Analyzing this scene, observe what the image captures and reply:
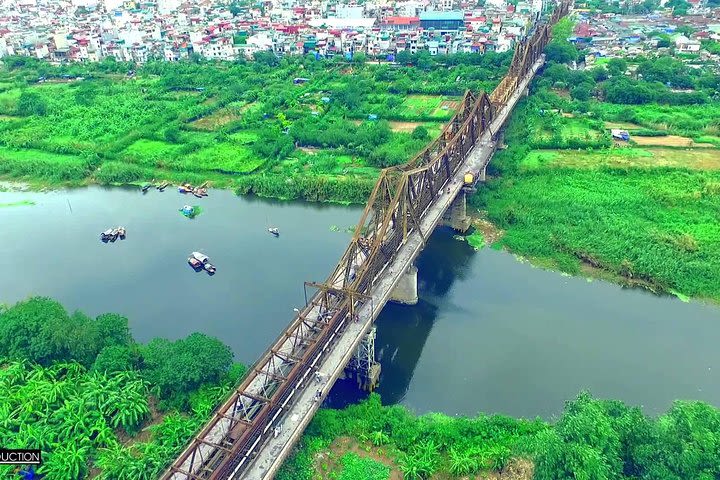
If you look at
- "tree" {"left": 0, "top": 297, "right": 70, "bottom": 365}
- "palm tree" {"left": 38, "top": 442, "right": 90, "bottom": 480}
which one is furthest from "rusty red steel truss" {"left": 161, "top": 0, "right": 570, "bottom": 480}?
"tree" {"left": 0, "top": 297, "right": 70, "bottom": 365}

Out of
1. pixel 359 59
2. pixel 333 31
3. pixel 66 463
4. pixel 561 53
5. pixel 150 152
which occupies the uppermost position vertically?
pixel 333 31

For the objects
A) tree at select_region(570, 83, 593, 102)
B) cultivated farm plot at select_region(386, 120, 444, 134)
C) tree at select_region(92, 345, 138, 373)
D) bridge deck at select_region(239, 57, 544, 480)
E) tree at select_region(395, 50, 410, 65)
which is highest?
tree at select_region(395, 50, 410, 65)

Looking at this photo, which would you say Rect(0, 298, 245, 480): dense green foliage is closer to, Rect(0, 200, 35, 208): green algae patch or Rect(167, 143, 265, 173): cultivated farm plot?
Rect(0, 200, 35, 208): green algae patch

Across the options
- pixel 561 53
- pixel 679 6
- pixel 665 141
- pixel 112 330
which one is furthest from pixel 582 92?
pixel 679 6

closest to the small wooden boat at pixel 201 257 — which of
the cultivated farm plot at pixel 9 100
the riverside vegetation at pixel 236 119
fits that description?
the riverside vegetation at pixel 236 119

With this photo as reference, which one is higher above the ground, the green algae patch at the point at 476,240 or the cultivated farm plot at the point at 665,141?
the cultivated farm plot at the point at 665,141

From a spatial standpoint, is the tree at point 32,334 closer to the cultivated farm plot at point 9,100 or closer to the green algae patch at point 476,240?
the green algae patch at point 476,240

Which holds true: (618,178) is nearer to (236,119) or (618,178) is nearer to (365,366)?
(365,366)
